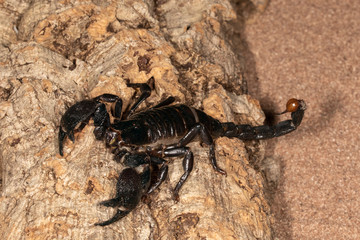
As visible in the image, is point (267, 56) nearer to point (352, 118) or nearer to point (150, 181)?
point (352, 118)

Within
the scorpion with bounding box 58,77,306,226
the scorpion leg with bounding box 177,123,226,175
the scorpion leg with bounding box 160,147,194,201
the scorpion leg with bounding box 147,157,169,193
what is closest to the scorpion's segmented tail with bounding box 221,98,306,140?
the scorpion with bounding box 58,77,306,226

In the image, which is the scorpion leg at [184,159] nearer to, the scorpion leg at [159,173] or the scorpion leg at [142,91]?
the scorpion leg at [159,173]

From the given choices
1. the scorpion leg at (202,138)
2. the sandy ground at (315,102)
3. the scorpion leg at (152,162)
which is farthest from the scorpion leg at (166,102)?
the sandy ground at (315,102)

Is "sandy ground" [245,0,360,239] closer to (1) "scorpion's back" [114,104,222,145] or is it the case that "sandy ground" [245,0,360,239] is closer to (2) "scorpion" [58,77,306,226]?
(2) "scorpion" [58,77,306,226]

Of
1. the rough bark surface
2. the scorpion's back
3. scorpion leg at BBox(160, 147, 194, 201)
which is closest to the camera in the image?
the rough bark surface

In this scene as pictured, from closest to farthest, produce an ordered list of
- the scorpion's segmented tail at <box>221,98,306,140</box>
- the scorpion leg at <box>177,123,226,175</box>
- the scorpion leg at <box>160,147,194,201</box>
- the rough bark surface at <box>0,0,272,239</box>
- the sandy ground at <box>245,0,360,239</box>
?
the rough bark surface at <box>0,0,272,239</box> → the scorpion leg at <box>160,147,194,201</box> → the scorpion leg at <box>177,123,226,175</box> → the scorpion's segmented tail at <box>221,98,306,140</box> → the sandy ground at <box>245,0,360,239</box>

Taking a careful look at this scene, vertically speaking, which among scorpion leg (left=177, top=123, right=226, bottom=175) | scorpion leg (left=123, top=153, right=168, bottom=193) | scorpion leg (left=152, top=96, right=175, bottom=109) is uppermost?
scorpion leg (left=177, top=123, right=226, bottom=175)

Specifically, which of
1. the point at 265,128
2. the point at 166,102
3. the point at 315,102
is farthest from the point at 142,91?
the point at 315,102
